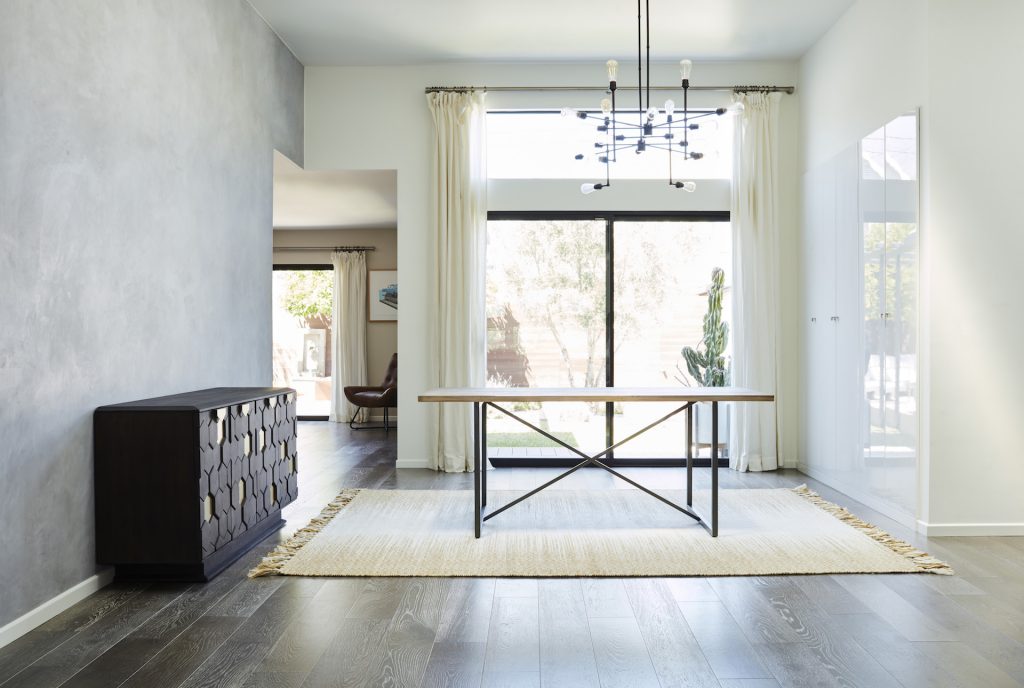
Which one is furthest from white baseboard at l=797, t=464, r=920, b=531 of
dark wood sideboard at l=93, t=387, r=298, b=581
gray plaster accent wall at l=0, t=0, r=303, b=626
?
gray plaster accent wall at l=0, t=0, r=303, b=626

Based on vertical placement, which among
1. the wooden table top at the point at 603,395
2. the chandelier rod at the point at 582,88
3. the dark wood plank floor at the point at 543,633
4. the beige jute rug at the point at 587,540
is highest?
the chandelier rod at the point at 582,88

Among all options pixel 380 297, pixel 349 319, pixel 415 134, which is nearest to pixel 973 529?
pixel 415 134

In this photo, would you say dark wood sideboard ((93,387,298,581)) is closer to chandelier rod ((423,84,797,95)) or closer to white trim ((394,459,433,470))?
white trim ((394,459,433,470))

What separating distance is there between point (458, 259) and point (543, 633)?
3362 mm

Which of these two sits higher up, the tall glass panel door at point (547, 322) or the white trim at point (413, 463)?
the tall glass panel door at point (547, 322)

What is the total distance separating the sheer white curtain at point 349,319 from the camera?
9.15 meters

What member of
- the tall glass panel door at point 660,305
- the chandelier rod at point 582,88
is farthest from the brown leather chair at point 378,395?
the chandelier rod at point 582,88

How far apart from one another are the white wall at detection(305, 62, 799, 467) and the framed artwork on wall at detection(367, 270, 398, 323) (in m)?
3.72

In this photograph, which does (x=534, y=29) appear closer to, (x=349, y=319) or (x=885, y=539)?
(x=885, y=539)

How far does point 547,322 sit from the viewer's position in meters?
5.66

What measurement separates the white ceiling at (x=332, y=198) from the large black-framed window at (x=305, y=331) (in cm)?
64

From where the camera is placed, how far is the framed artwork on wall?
363 inches

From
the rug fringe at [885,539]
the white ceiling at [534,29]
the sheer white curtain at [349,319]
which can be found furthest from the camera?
the sheer white curtain at [349,319]

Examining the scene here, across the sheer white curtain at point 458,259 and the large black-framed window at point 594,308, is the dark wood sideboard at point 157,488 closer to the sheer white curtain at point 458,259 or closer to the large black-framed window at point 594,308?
the sheer white curtain at point 458,259
